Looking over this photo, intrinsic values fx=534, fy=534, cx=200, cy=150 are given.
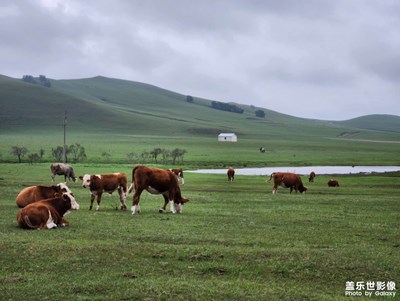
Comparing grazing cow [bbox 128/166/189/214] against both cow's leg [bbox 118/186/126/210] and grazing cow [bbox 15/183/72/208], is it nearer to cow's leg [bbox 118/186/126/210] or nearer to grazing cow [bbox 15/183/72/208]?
cow's leg [bbox 118/186/126/210]

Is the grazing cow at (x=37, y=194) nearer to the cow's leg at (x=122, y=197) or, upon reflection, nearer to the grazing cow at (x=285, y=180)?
the cow's leg at (x=122, y=197)

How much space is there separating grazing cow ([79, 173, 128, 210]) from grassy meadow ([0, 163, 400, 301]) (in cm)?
184

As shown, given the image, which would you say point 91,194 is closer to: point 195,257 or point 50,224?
point 50,224

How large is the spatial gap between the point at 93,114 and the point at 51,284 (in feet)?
608

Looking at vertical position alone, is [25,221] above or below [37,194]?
below

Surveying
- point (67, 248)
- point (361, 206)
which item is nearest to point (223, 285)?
point (67, 248)

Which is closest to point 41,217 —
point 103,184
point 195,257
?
point 103,184

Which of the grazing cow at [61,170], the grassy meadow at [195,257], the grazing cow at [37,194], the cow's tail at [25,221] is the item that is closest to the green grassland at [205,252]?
the grassy meadow at [195,257]

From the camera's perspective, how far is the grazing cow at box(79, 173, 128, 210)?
22186 mm

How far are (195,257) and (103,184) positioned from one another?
10.7 m

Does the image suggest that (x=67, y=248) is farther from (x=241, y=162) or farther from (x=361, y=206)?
(x=241, y=162)

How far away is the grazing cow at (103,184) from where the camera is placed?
2219cm

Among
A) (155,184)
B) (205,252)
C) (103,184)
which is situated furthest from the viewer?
(103,184)

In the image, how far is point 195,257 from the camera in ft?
41.9
